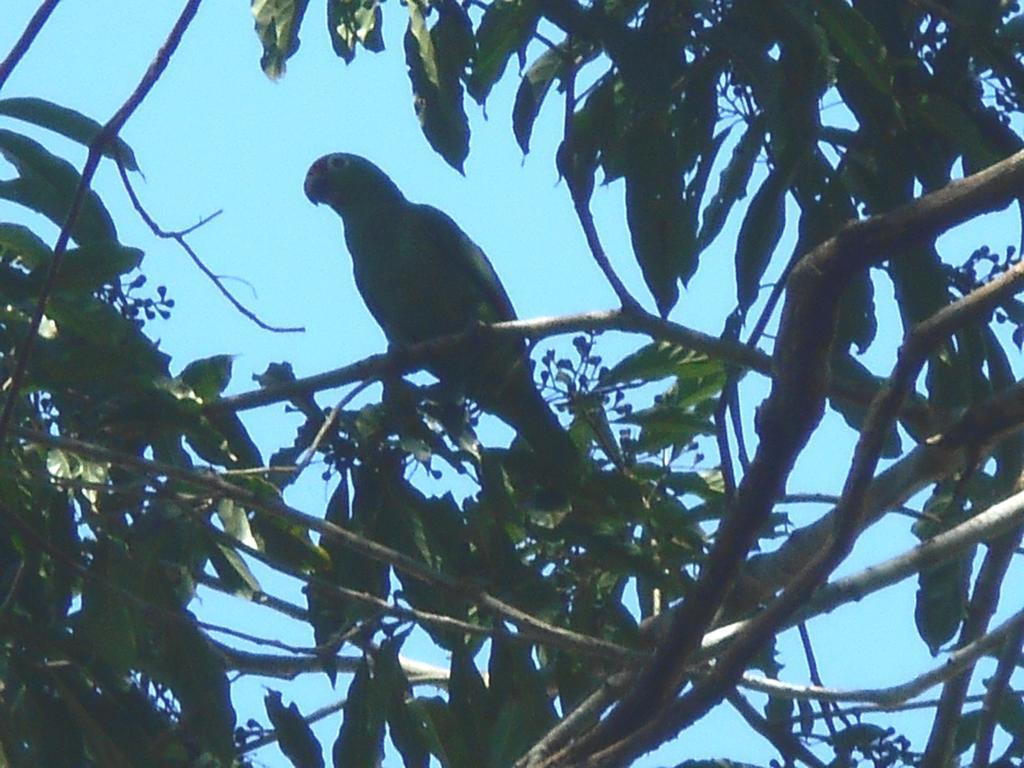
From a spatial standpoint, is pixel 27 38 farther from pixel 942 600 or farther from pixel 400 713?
pixel 942 600

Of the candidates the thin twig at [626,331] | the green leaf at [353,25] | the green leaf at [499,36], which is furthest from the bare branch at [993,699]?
the green leaf at [353,25]

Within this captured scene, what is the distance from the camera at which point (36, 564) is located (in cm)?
301

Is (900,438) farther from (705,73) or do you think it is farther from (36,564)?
(36,564)

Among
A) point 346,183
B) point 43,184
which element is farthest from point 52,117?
point 346,183

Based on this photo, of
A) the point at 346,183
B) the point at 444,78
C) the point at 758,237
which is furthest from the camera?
the point at 346,183

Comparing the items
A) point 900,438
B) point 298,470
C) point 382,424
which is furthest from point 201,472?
point 900,438

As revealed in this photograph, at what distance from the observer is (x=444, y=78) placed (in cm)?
343

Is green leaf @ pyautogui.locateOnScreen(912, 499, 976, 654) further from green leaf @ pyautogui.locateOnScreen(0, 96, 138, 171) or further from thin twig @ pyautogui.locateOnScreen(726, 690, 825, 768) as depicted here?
green leaf @ pyautogui.locateOnScreen(0, 96, 138, 171)

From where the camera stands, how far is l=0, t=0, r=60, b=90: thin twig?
5.70 ft

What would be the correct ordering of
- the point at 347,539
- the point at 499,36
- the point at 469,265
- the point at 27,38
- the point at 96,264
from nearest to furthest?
the point at 27,38, the point at 347,539, the point at 96,264, the point at 499,36, the point at 469,265

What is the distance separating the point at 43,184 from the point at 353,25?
3.31 feet

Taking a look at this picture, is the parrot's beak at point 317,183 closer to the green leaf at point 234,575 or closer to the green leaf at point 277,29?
the green leaf at point 277,29

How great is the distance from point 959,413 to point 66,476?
1.66m

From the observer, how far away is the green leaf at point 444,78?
3439mm
